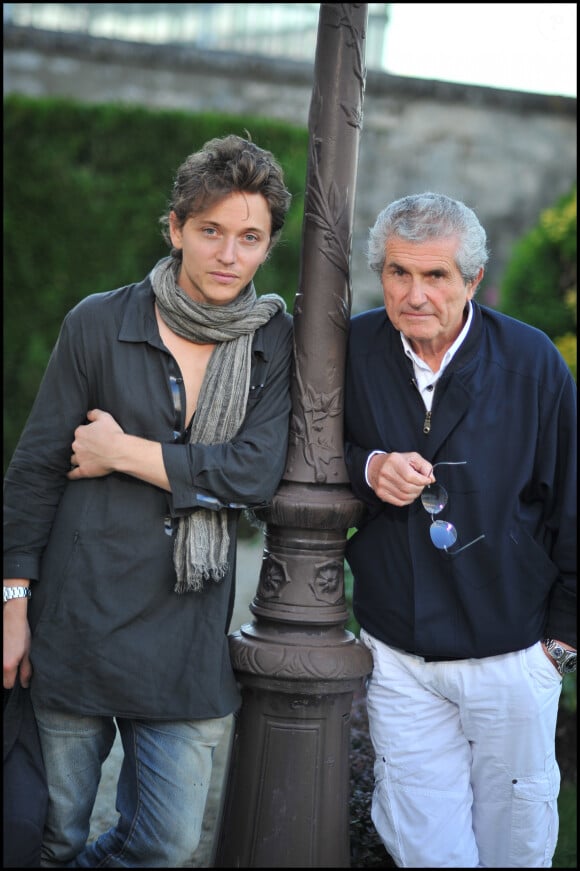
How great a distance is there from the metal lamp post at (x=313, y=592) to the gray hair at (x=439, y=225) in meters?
0.21

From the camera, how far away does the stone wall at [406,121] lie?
942cm

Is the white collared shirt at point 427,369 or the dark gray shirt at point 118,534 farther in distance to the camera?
the white collared shirt at point 427,369

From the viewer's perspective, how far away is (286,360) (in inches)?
123

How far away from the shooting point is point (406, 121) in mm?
9961

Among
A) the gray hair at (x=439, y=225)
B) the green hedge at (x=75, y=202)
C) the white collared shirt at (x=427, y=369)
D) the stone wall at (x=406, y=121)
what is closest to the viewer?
the gray hair at (x=439, y=225)

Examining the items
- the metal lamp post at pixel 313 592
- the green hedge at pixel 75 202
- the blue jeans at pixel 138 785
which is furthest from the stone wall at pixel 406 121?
the blue jeans at pixel 138 785

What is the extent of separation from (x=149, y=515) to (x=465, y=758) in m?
1.26

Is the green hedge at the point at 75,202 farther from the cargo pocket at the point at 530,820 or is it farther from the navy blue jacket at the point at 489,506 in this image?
the cargo pocket at the point at 530,820

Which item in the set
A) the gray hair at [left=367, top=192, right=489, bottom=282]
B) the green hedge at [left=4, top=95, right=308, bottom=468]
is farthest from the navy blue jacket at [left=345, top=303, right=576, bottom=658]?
the green hedge at [left=4, top=95, right=308, bottom=468]

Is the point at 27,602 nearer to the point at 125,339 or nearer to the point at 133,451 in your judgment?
the point at 133,451

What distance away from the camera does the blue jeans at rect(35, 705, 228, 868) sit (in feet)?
9.53

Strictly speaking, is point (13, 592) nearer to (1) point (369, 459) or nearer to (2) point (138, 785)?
(2) point (138, 785)

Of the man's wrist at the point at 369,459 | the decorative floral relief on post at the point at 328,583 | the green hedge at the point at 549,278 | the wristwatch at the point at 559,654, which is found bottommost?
the wristwatch at the point at 559,654

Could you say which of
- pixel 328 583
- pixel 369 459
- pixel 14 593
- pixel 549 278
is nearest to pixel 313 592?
pixel 328 583
